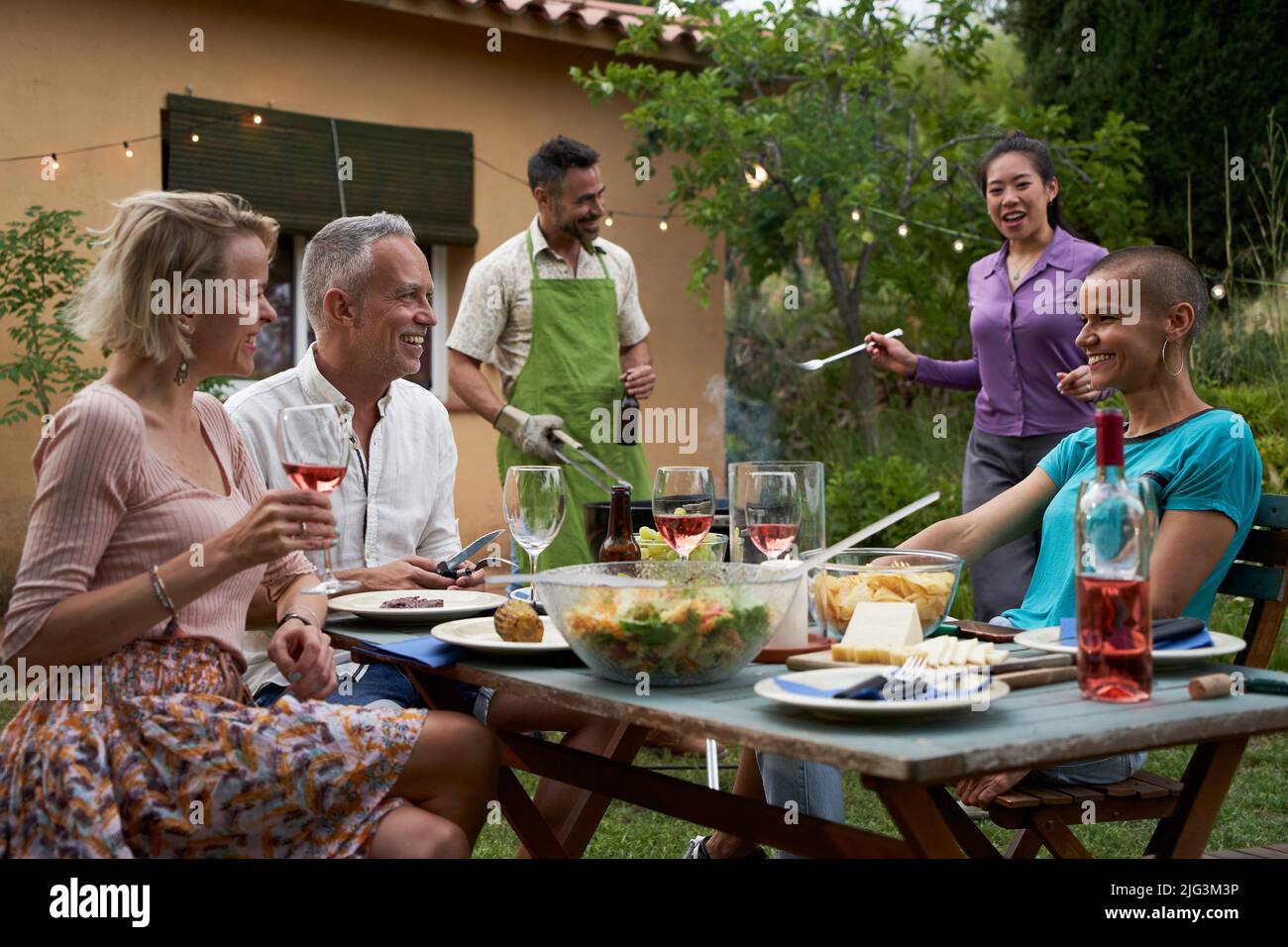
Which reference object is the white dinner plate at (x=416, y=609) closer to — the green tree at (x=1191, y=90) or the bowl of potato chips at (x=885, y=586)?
the bowl of potato chips at (x=885, y=586)

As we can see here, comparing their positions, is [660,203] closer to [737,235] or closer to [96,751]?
[737,235]

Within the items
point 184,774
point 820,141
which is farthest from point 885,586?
point 820,141

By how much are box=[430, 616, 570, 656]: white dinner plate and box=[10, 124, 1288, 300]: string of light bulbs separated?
516 cm

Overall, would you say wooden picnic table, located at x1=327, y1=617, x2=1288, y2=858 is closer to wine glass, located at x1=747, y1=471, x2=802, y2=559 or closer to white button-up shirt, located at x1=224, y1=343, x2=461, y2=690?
wine glass, located at x1=747, y1=471, x2=802, y2=559

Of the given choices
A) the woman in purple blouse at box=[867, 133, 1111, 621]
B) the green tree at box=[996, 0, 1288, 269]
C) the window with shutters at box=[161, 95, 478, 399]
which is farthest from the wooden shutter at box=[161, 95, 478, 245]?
the green tree at box=[996, 0, 1288, 269]

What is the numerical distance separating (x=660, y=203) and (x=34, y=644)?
25.6 feet

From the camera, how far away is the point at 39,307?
698cm

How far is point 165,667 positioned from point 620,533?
0.92 metres

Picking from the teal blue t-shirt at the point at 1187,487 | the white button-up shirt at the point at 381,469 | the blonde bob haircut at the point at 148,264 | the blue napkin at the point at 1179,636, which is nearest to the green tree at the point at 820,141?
the white button-up shirt at the point at 381,469

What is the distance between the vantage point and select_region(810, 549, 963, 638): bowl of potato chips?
7.47ft

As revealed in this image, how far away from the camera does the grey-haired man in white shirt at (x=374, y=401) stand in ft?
10.1

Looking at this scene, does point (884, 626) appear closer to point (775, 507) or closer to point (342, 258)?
point (775, 507)
